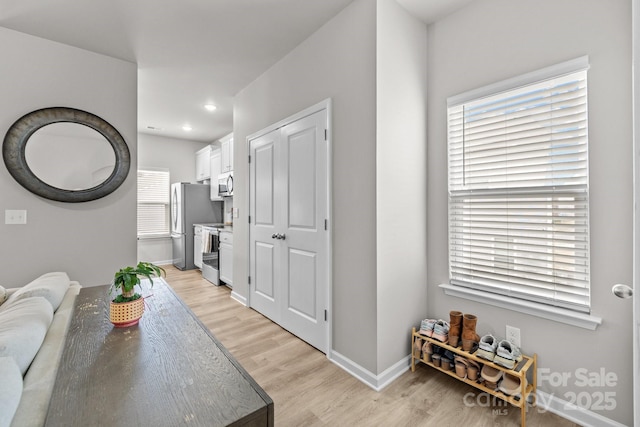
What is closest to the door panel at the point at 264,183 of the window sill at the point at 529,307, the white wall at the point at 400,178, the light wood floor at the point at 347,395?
the light wood floor at the point at 347,395

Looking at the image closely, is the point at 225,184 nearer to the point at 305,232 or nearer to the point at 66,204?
the point at 66,204

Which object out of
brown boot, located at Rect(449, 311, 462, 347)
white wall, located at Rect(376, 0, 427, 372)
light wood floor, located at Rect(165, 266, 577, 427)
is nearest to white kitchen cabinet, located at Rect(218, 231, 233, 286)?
light wood floor, located at Rect(165, 266, 577, 427)

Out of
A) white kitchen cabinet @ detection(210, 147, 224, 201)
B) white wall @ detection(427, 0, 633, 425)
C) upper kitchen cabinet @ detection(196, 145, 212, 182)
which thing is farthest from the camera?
upper kitchen cabinet @ detection(196, 145, 212, 182)

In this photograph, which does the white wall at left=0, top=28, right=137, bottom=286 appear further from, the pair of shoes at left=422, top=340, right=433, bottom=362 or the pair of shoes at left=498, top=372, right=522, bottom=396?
the pair of shoes at left=498, top=372, right=522, bottom=396

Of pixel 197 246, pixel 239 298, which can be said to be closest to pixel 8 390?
pixel 239 298

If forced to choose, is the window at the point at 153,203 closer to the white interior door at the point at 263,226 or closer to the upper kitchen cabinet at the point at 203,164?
the upper kitchen cabinet at the point at 203,164

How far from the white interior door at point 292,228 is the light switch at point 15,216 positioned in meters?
1.93

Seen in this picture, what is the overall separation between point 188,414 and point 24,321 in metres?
0.75

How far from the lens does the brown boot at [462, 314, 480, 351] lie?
1823 millimetres

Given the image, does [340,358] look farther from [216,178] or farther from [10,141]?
[216,178]

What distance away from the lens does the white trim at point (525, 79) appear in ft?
5.17

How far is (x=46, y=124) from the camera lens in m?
2.43

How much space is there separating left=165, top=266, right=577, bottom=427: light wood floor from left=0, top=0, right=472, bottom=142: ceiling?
2692 mm

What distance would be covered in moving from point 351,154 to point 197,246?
4093mm
